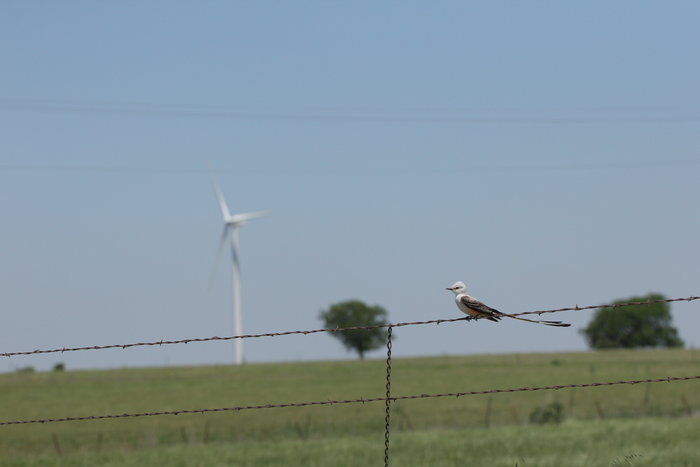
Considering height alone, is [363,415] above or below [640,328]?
below

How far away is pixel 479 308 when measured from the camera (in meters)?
8.49

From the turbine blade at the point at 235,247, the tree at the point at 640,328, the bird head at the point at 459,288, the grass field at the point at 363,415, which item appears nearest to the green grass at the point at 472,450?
the grass field at the point at 363,415

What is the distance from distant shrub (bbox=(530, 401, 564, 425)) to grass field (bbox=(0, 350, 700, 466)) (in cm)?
98

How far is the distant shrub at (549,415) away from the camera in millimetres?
38344

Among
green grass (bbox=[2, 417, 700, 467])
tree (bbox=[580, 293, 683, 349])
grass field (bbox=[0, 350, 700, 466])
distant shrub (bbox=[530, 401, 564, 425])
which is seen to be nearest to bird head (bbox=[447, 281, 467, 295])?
grass field (bbox=[0, 350, 700, 466])

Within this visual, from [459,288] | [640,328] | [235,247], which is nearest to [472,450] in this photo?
[459,288]

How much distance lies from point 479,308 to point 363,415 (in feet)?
133

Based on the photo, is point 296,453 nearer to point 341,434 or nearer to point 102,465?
point 102,465

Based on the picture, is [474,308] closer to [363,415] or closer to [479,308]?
[479,308]

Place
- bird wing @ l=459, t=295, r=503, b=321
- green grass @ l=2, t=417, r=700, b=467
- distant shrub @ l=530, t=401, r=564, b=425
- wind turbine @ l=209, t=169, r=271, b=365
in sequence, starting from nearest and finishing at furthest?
bird wing @ l=459, t=295, r=503, b=321 → green grass @ l=2, t=417, r=700, b=467 → distant shrub @ l=530, t=401, r=564, b=425 → wind turbine @ l=209, t=169, r=271, b=365

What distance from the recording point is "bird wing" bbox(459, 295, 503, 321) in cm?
839

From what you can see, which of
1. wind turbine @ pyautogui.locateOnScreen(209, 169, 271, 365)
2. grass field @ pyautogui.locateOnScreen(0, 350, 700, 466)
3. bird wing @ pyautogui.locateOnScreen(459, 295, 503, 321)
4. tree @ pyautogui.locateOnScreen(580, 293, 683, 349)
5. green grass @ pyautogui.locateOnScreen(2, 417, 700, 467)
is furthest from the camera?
tree @ pyautogui.locateOnScreen(580, 293, 683, 349)

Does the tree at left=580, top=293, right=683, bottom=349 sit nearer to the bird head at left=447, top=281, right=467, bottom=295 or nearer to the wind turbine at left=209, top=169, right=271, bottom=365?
the wind turbine at left=209, top=169, right=271, bottom=365

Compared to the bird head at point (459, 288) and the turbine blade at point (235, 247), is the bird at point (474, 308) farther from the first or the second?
the turbine blade at point (235, 247)
